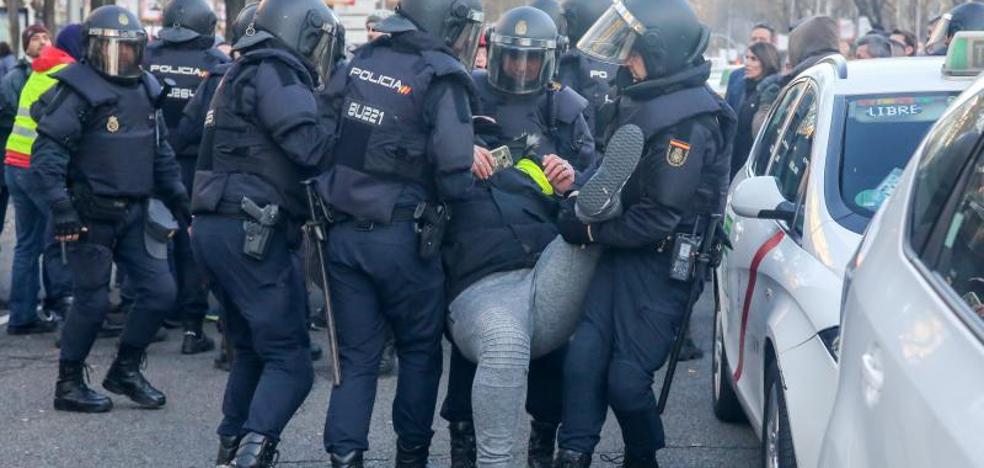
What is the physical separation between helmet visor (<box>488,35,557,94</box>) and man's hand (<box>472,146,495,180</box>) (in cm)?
58

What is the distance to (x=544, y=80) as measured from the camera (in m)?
6.02

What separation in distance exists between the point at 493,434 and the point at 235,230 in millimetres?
A: 1258

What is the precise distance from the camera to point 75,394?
713 centimetres

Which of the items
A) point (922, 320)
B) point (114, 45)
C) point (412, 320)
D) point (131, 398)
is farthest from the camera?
point (131, 398)

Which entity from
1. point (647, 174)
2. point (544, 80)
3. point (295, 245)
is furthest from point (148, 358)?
point (647, 174)

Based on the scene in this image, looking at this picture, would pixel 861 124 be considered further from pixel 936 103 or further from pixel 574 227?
pixel 574 227

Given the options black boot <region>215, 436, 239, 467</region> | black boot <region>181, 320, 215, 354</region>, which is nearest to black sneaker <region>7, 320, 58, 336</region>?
black boot <region>181, 320, 215, 354</region>

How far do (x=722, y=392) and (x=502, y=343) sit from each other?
6.66ft

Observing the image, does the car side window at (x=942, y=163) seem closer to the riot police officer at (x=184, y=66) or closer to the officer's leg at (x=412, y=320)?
the officer's leg at (x=412, y=320)

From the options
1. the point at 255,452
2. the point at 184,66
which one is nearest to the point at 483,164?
the point at 255,452

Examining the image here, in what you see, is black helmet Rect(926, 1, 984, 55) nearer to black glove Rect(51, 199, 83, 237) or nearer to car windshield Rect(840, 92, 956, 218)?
car windshield Rect(840, 92, 956, 218)

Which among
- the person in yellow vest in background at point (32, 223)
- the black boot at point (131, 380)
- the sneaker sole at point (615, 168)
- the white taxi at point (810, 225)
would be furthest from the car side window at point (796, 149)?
the person in yellow vest in background at point (32, 223)

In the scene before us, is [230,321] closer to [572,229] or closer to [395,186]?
[395,186]

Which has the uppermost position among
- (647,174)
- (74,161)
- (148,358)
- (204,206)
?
(647,174)
